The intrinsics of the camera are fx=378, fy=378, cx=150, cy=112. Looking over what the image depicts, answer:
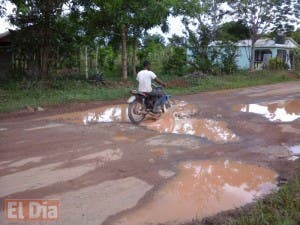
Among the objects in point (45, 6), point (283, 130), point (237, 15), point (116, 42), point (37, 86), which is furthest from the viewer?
point (237, 15)

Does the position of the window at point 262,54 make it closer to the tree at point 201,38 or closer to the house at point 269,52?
the house at point 269,52

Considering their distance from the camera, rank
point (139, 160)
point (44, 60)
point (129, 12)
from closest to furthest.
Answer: point (139, 160)
point (129, 12)
point (44, 60)

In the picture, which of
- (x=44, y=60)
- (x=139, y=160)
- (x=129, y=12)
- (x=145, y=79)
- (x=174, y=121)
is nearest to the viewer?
(x=139, y=160)

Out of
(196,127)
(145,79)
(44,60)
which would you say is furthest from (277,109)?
(44,60)

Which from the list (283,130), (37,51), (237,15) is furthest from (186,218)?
(237,15)

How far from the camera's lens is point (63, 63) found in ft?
61.4

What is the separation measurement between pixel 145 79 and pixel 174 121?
134 centimetres

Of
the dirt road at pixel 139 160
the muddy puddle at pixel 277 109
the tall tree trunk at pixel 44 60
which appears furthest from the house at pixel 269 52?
the dirt road at pixel 139 160

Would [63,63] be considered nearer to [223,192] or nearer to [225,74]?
[225,74]

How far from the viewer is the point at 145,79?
9.76 meters

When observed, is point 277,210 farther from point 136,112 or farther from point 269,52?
point 269,52

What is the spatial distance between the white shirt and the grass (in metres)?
3.63

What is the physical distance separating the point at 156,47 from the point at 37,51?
875cm

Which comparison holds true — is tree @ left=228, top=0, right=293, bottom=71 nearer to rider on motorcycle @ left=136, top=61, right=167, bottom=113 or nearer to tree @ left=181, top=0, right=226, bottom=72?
tree @ left=181, top=0, right=226, bottom=72
